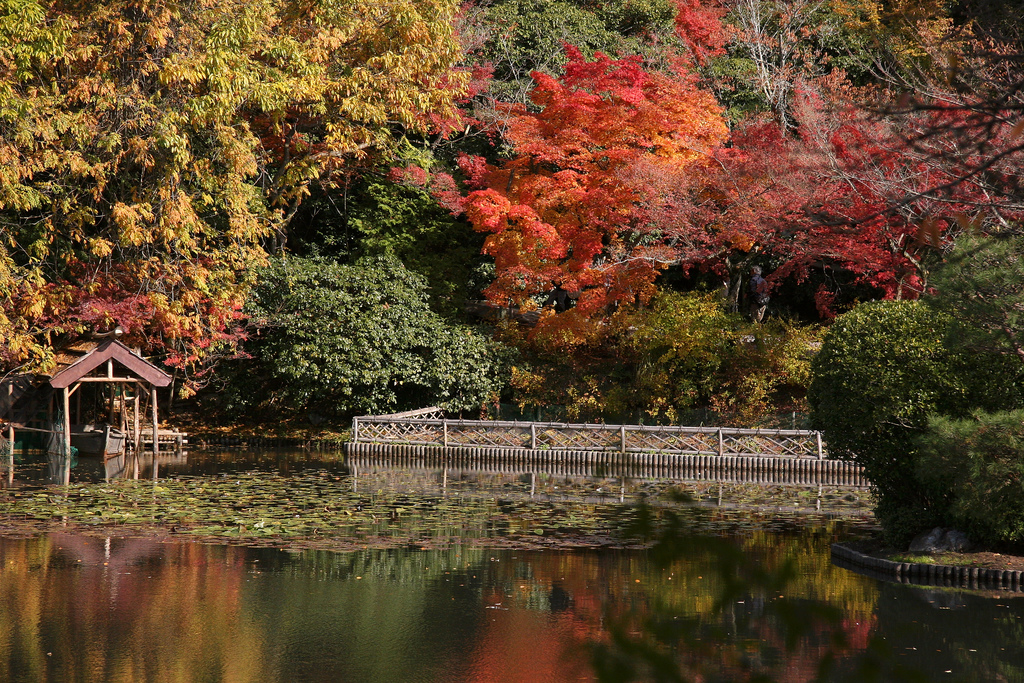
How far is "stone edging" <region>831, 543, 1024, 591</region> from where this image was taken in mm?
9617

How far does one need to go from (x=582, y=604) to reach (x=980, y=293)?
15.6 ft

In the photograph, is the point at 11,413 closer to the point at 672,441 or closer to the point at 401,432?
the point at 401,432

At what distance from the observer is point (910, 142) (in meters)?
2.76

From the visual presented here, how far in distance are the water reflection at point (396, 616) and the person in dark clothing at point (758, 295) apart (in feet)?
45.4

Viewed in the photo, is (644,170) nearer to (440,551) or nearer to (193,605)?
(440,551)

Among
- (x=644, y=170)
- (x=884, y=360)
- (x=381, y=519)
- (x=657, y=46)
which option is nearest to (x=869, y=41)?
(x=657, y=46)

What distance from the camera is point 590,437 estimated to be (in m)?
19.3

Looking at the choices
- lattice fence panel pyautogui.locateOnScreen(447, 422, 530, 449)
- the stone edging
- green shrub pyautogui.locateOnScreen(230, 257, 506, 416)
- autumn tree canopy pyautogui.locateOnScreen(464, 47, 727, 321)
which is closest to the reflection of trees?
the stone edging

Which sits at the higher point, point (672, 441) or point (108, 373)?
point (108, 373)

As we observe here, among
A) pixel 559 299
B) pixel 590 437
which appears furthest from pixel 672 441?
pixel 559 299

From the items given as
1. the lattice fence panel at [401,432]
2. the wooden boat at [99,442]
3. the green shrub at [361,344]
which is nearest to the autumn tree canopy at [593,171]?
the green shrub at [361,344]

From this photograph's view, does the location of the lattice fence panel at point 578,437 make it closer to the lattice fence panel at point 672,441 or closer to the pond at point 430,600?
the lattice fence panel at point 672,441

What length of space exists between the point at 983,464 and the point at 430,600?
17.2 ft

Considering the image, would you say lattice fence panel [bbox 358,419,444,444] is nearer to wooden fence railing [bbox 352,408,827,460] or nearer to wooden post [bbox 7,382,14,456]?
wooden fence railing [bbox 352,408,827,460]
